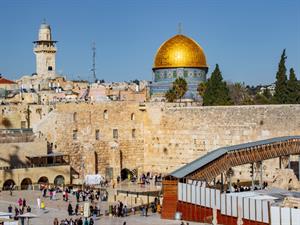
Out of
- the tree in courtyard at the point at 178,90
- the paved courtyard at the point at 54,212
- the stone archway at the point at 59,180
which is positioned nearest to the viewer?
the paved courtyard at the point at 54,212

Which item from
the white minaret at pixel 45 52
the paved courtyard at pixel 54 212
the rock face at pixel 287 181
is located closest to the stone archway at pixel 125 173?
the paved courtyard at pixel 54 212

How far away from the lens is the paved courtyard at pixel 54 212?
23.6 meters

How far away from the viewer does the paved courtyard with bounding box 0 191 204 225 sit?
928 inches

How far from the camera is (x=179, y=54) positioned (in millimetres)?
47469

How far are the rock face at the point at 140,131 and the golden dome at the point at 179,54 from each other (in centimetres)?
905

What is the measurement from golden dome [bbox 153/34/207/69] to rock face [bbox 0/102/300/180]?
9.05m

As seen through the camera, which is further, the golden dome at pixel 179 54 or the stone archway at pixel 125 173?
the golden dome at pixel 179 54

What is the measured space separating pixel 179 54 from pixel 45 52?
13.8 m

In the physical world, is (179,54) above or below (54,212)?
above

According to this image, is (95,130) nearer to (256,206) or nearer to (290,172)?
(290,172)

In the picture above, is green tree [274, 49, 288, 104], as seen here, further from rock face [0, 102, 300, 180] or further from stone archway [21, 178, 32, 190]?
stone archway [21, 178, 32, 190]

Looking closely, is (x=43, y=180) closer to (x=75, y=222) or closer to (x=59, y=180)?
(x=59, y=180)

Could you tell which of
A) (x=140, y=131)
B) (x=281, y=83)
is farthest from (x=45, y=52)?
(x=281, y=83)

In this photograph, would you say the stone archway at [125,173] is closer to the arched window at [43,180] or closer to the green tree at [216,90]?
the arched window at [43,180]
